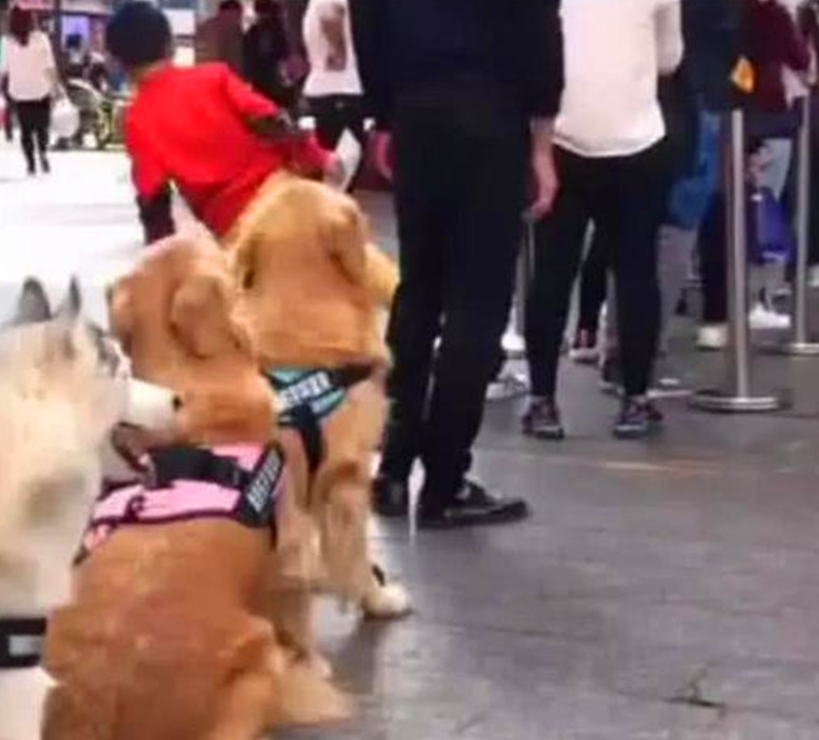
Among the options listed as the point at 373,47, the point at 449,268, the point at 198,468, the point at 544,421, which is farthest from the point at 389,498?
the point at 198,468

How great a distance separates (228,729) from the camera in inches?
145

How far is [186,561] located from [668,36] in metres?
3.77

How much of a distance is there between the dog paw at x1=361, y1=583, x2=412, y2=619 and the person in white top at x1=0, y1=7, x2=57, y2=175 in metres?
18.8

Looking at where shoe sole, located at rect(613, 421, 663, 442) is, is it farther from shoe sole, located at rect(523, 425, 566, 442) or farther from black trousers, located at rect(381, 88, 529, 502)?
black trousers, located at rect(381, 88, 529, 502)

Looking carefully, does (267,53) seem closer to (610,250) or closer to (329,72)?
(329,72)

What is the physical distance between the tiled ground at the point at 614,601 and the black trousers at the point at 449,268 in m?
0.27

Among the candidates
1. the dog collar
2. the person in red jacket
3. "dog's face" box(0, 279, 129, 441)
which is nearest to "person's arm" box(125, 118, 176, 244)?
the person in red jacket

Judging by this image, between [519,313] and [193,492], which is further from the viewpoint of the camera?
[519,313]

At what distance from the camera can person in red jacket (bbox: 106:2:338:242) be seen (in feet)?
22.7

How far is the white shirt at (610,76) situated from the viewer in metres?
6.78

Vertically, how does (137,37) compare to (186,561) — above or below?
above

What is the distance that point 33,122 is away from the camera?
2420 centimetres

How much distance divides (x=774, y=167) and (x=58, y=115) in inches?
820

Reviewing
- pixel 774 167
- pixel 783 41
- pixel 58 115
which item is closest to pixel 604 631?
pixel 783 41
